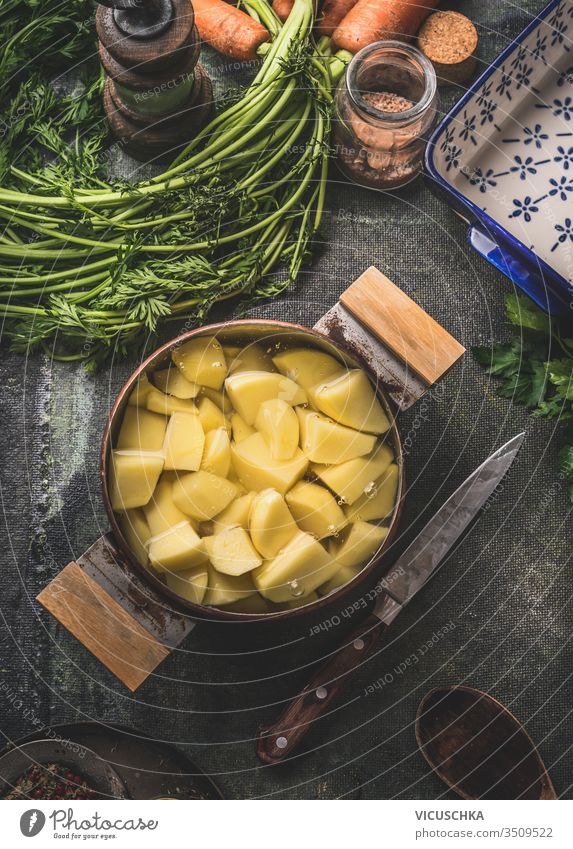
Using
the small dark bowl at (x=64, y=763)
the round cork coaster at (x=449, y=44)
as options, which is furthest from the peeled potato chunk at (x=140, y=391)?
the round cork coaster at (x=449, y=44)

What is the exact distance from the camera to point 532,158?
1.43 m

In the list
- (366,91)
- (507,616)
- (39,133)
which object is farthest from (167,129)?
(507,616)

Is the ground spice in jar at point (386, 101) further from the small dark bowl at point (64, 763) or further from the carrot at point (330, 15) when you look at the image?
the small dark bowl at point (64, 763)

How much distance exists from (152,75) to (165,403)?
0.51 m

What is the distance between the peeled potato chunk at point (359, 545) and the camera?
1122 mm

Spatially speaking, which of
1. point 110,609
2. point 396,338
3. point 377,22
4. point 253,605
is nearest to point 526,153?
point 377,22

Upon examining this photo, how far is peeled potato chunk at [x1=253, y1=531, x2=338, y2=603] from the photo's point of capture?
1099mm

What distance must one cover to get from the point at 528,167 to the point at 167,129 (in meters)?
0.66

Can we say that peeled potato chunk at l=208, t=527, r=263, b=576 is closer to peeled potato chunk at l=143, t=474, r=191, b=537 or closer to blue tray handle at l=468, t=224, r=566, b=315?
peeled potato chunk at l=143, t=474, r=191, b=537

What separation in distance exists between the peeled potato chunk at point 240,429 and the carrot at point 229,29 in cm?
68

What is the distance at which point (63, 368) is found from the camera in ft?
4.46

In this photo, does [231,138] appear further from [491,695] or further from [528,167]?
[491,695]
